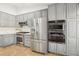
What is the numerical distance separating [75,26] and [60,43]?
522 millimetres

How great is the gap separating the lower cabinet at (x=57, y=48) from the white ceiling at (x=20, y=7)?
887mm

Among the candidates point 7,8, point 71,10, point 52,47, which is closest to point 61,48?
point 52,47

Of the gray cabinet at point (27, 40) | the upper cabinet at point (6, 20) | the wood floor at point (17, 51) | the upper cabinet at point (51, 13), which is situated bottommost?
the wood floor at point (17, 51)

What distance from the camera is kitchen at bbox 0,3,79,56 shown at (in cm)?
207

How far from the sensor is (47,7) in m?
2.04

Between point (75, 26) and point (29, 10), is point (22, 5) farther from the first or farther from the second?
point (75, 26)

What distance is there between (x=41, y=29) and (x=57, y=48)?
576 millimetres

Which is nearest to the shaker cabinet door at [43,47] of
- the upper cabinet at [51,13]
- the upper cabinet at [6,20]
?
the upper cabinet at [51,13]

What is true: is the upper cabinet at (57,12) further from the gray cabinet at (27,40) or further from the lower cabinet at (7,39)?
the lower cabinet at (7,39)

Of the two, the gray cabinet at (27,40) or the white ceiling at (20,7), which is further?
the gray cabinet at (27,40)

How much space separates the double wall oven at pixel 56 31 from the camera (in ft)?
7.27

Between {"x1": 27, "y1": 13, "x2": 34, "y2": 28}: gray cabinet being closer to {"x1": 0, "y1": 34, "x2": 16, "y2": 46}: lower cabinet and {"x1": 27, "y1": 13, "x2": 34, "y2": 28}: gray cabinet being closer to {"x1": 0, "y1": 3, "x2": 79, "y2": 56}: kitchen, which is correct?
{"x1": 0, "y1": 3, "x2": 79, "y2": 56}: kitchen

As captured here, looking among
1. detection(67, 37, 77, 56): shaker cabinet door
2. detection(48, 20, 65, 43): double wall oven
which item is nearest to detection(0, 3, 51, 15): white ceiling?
detection(48, 20, 65, 43): double wall oven

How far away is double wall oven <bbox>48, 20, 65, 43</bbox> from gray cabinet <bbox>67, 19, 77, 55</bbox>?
0.14 meters
